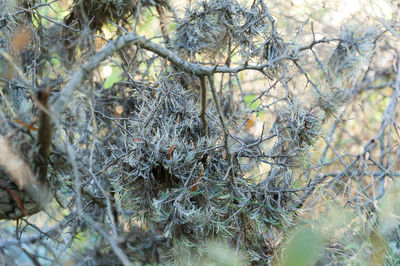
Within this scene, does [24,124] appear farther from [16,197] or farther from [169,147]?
[169,147]

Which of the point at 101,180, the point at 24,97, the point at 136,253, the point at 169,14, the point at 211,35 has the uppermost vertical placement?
the point at 169,14

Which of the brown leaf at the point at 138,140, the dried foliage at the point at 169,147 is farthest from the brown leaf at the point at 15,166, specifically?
the brown leaf at the point at 138,140

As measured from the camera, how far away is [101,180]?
156 cm

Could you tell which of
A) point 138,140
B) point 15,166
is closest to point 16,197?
point 15,166

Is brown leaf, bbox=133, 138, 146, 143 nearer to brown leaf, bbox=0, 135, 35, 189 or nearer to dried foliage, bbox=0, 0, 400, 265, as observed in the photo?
dried foliage, bbox=0, 0, 400, 265

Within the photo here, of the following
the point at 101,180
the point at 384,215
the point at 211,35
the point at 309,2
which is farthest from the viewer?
the point at 309,2

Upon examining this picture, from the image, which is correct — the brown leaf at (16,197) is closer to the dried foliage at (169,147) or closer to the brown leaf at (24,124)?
the dried foliage at (169,147)

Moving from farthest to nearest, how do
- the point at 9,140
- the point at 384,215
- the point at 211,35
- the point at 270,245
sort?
1. the point at 211,35
2. the point at 270,245
3. the point at 384,215
4. the point at 9,140

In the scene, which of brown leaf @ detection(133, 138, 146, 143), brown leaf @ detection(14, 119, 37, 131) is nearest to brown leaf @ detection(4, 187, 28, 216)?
brown leaf @ detection(14, 119, 37, 131)

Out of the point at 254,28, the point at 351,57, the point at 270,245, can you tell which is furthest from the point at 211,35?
the point at 270,245

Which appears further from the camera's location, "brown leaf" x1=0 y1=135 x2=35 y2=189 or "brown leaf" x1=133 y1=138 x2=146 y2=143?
"brown leaf" x1=133 y1=138 x2=146 y2=143

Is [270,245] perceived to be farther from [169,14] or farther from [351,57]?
[169,14]

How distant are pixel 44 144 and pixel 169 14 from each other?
4.89 ft

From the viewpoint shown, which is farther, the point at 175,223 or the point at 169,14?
the point at 169,14
